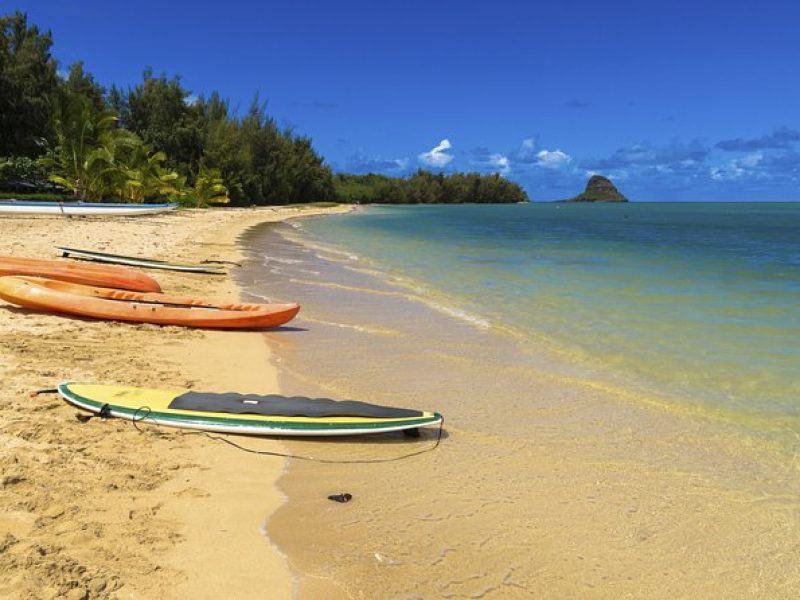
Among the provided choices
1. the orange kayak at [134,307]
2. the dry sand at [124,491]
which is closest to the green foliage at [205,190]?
the orange kayak at [134,307]

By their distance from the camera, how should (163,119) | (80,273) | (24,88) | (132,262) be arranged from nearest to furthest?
1. (80,273)
2. (132,262)
3. (24,88)
4. (163,119)

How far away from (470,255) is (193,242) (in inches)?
345

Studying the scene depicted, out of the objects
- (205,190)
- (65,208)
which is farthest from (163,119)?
(65,208)

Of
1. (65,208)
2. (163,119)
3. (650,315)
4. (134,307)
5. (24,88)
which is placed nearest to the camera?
(134,307)

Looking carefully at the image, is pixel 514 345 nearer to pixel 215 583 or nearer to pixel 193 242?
pixel 215 583

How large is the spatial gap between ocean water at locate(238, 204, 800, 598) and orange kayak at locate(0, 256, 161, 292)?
6.37 ft

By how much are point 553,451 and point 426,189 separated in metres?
128

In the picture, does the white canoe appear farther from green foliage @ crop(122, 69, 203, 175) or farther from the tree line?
green foliage @ crop(122, 69, 203, 175)

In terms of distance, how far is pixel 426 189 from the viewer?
130250mm

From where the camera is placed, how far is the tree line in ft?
91.4

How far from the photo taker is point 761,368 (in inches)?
258

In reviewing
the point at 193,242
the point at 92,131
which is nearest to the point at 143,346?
the point at 193,242

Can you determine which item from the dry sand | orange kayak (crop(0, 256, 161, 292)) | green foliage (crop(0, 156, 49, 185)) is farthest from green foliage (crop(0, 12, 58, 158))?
the dry sand

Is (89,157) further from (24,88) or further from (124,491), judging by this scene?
(124,491)
